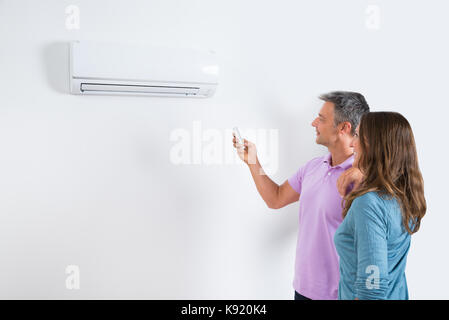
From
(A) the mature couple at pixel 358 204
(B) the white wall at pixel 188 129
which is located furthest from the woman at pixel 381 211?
(B) the white wall at pixel 188 129

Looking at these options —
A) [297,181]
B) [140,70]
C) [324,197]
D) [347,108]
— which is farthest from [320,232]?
[140,70]

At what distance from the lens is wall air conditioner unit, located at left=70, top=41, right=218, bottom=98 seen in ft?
4.40

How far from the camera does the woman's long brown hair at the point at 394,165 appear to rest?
1.14 meters

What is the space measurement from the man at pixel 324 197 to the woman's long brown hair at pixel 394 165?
0.84ft

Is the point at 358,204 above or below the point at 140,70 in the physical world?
below

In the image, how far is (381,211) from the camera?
1105 mm

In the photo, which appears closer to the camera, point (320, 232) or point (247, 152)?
point (320, 232)

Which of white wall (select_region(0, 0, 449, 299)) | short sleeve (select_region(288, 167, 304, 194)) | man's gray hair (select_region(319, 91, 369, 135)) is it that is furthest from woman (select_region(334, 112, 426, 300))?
white wall (select_region(0, 0, 449, 299))

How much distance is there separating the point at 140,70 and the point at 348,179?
802 mm

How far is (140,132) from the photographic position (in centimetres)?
150

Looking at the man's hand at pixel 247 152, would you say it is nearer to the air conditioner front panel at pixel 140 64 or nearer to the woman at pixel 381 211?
the air conditioner front panel at pixel 140 64

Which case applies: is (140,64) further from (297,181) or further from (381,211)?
(381,211)

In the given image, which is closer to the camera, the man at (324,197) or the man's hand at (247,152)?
the man at (324,197)

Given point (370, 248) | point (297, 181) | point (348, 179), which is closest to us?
point (370, 248)
